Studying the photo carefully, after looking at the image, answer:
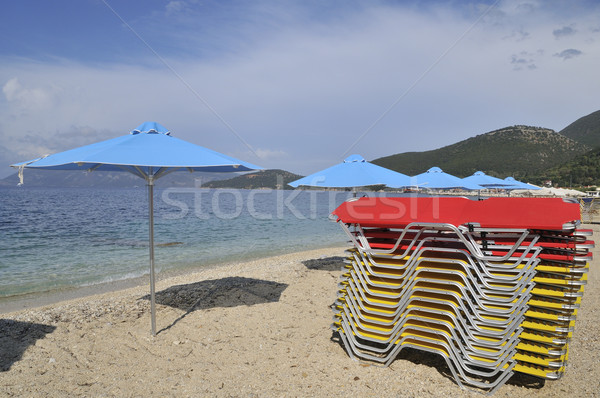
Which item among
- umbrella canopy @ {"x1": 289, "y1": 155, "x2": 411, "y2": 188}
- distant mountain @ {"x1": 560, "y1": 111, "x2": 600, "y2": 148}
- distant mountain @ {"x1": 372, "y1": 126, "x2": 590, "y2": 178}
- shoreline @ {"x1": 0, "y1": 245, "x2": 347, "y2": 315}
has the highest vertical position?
distant mountain @ {"x1": 560, "y1": 111, "x2": 600, "y2": 148}

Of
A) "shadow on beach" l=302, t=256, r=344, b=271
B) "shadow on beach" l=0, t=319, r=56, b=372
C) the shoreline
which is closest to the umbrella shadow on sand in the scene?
"shadow on beach" l=0, t=319, r=56, b=372

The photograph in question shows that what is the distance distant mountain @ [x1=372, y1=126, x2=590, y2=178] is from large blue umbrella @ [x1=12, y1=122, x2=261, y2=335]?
197 feet

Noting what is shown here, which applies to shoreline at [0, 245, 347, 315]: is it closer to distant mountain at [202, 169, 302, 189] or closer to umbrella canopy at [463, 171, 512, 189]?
distant mountain at [202, 169, 302, 189]

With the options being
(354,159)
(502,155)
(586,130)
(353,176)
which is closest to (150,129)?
(353,176)

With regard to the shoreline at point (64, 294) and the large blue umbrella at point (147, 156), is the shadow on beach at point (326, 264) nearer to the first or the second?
the shoreline at point (64, 294)

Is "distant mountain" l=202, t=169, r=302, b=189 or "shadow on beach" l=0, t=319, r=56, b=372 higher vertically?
"distant mountain" l=202, t=169, r=302, b=189

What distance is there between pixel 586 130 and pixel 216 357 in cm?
12304

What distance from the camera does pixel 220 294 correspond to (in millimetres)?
6426

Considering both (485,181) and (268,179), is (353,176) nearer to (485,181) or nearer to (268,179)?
(485,181)

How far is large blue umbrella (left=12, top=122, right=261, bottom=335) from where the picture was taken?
377cm

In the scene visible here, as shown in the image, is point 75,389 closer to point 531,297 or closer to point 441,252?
point 441,252

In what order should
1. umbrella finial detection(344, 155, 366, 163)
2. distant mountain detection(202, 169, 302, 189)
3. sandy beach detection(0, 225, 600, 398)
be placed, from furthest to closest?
distant mountain detection(202, 169, 302, 189)
umbrella finial detection(344, 155, 366, 163)
sandy beach detection(0, 225, 600, 398)

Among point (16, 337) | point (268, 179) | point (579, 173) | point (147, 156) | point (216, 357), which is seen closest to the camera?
point (147, 156)

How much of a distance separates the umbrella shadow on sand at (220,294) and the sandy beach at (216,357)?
47 millimetres
